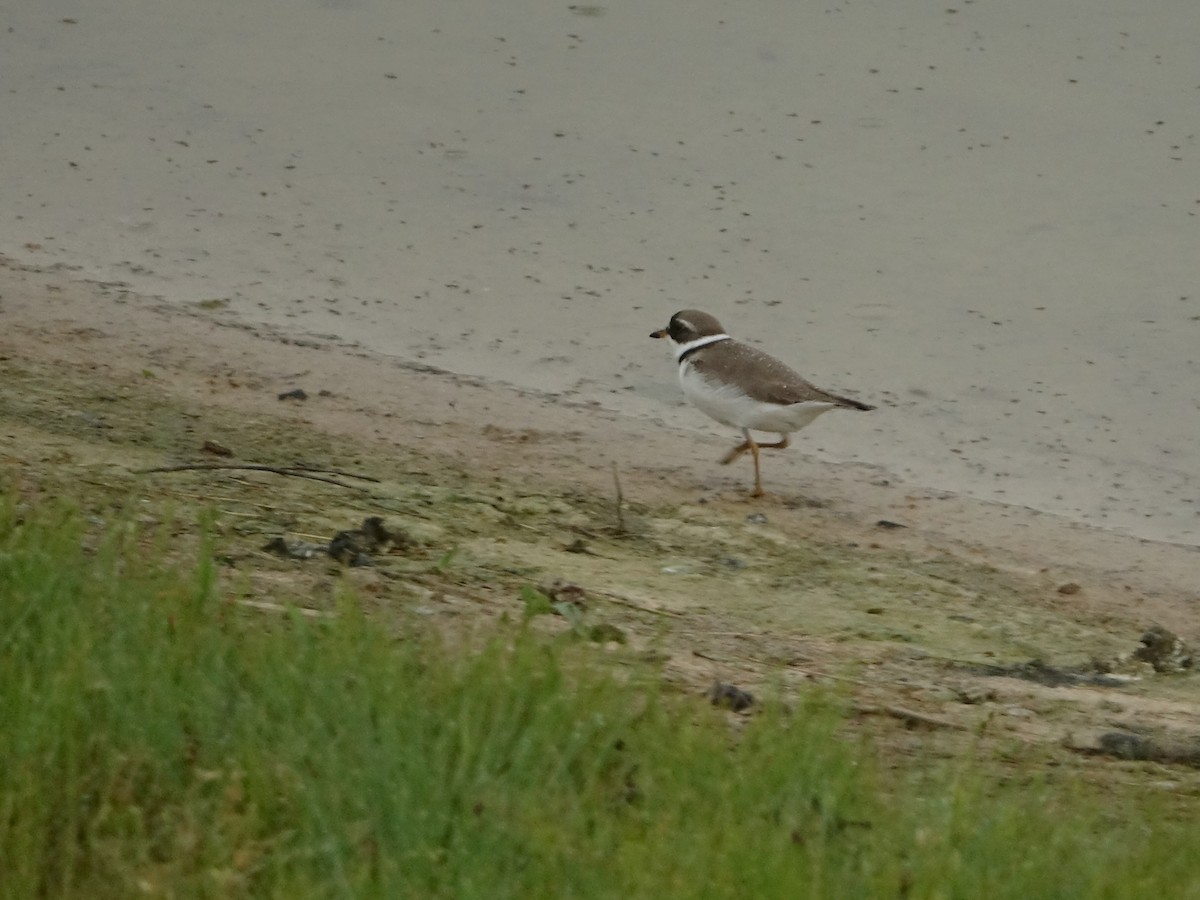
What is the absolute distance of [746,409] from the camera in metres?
7.56

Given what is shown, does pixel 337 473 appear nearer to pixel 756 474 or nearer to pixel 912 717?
pixel 756 474

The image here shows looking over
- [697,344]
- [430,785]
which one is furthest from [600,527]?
[430,785]

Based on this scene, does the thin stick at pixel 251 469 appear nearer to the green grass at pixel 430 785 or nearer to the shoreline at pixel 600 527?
the shoreline at pixel 600 527

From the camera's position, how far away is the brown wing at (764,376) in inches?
294

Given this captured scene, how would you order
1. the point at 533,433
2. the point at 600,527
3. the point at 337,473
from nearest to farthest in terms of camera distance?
the point at 337,473, the point at 600,527, the point at 533,433

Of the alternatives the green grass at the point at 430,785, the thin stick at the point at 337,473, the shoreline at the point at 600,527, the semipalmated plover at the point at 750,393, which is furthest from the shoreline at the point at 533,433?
the green grass at the point at 430,785

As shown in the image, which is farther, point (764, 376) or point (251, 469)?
point (764, 376)

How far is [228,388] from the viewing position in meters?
7.77

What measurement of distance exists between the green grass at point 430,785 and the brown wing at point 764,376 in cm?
353

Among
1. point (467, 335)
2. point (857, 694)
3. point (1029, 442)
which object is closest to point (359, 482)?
point (857, 694)

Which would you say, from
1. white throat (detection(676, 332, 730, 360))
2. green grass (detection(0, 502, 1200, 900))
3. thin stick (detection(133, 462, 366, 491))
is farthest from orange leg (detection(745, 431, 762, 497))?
green grass (detection(0, 502, 1200, 900))

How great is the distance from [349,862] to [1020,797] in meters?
1.42

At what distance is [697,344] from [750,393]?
2.44ft

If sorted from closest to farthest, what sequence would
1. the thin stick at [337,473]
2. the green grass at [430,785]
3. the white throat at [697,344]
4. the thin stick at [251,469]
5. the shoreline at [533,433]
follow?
the green grass at [430,785]
the thin stick at [251,469]
the thin stick at [337,473]
the shoreline at [533,433]
the white throat at [697,344]
